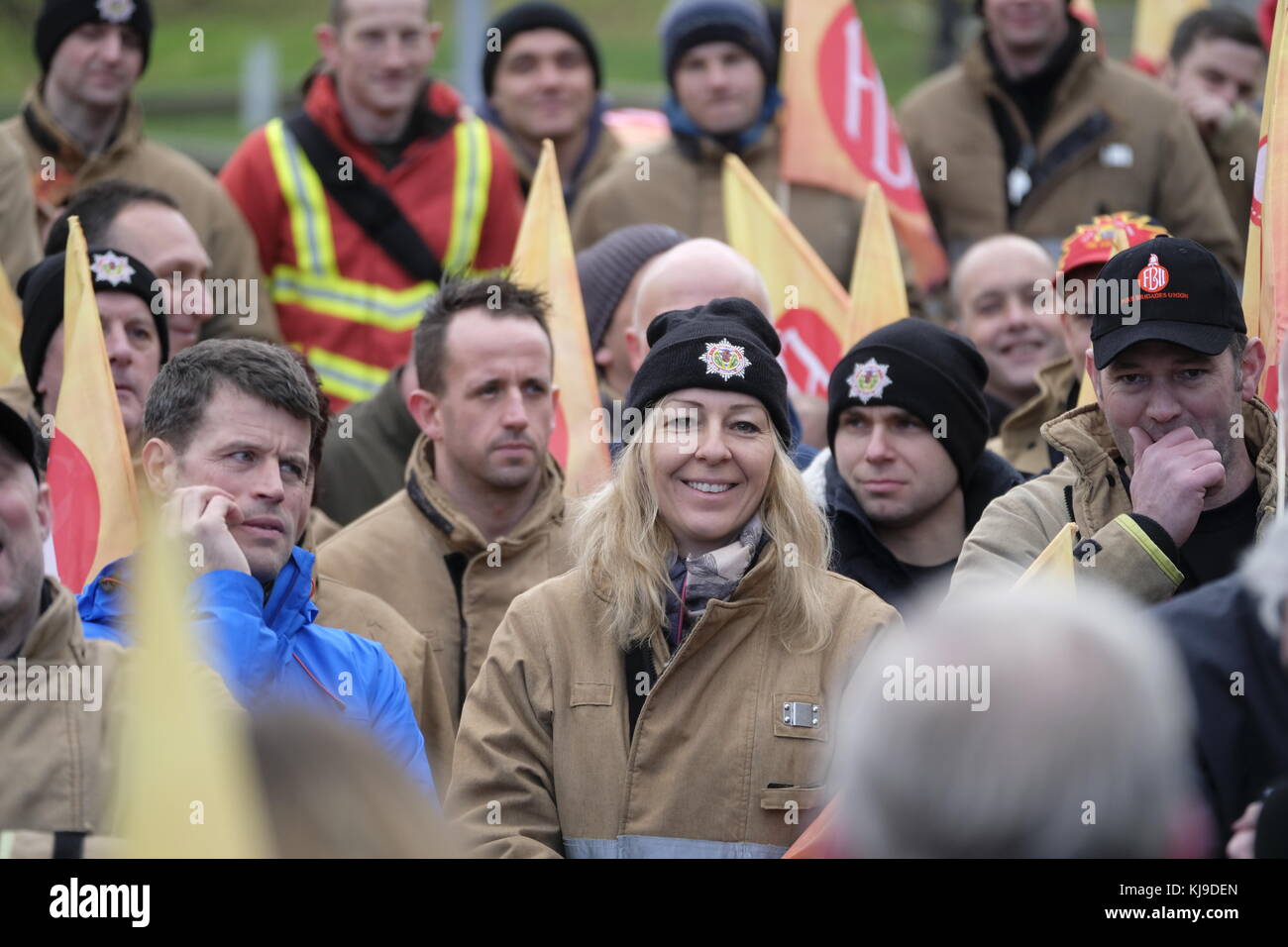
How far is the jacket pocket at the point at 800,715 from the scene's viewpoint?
175 inches

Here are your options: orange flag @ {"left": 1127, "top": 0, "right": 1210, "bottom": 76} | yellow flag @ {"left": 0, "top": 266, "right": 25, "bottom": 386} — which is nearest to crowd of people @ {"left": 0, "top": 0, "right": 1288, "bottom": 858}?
yellow flag @ {"left": 0, "top": 266, "right": 25, "bottom": 386}

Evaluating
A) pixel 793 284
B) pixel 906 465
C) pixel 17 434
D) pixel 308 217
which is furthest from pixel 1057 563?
pixel 308 217

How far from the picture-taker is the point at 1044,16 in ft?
26.7

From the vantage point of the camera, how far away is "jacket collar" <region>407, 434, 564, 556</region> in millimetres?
5754

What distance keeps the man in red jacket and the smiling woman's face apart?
3072mm

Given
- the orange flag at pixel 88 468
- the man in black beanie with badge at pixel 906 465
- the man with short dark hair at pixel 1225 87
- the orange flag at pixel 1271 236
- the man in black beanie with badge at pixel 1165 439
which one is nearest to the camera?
the man in black beanie with badge at pixel 1165 439

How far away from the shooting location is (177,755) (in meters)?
2.61

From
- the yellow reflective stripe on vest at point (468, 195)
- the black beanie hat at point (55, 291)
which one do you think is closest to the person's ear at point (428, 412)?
the black beanie hat at point (55, 291)

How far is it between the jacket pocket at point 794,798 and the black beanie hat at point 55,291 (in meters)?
2.76

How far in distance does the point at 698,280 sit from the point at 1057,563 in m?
2.26

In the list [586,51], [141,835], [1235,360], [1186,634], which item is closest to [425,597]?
[1235,360]

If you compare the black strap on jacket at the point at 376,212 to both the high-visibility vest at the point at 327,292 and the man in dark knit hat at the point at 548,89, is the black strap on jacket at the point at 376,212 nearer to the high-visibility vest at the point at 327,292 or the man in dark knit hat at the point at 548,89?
the high-visibility vest at the point at 327,292

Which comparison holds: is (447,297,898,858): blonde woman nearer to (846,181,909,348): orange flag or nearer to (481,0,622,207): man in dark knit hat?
(846,181,909,348): orange flag
